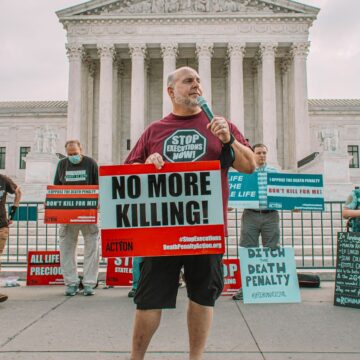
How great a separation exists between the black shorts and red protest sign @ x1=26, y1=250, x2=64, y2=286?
545 centimetres

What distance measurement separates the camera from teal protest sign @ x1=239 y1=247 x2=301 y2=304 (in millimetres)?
6598

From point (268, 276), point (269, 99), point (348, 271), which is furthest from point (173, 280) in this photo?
point (269, 99)

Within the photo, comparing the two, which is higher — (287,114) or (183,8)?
(183,8)

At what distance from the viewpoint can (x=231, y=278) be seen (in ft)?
24.6

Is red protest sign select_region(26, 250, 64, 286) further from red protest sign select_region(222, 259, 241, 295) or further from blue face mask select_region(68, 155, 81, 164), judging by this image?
red protest sign select_region(222, 259, 241, 295)

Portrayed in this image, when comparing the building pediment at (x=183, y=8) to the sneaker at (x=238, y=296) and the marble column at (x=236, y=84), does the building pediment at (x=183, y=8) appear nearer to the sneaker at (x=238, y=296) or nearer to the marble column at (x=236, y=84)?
the marble column at (x=236, y=84)

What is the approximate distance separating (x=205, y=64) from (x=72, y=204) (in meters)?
28.2

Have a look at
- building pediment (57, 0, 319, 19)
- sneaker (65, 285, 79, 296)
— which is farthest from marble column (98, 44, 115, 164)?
sneaker (65, 285, 79, 296)

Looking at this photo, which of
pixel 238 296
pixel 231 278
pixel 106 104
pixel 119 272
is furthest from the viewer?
pixel 106 104

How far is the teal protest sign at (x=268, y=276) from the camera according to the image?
6.60 m

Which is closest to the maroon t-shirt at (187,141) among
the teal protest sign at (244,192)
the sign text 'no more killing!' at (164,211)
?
the sign text 'no more killing!' at (164,211)

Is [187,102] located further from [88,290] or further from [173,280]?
[88,290]

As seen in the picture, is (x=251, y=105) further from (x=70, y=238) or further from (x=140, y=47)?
(x=70, y=238)

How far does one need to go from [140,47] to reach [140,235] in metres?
32.9
